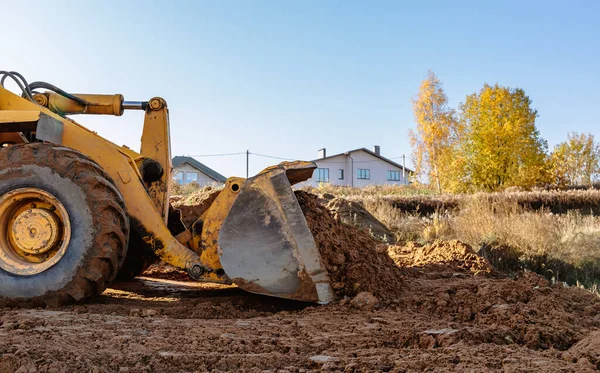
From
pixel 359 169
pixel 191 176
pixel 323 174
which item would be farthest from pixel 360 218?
pixel 359 169

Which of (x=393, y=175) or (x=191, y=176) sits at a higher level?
(x=393, y=175)

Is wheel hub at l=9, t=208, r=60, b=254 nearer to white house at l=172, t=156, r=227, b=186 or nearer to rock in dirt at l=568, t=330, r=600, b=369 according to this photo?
rock in dirt at l=568, t=330, r=600, b=369

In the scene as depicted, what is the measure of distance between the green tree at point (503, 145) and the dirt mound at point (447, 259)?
74.0 ft

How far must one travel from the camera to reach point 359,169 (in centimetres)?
5550

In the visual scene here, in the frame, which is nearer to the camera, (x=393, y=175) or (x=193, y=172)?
(x=193, y=172)

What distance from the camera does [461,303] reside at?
4.32 metres

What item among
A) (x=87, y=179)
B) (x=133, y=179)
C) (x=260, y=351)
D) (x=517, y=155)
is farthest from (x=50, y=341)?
(x=517, y=155)

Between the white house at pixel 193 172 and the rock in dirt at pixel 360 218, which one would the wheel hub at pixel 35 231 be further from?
the white house at pixel 193 172

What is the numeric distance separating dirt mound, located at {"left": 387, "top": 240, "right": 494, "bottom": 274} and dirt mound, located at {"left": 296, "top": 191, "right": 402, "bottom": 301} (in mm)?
1596

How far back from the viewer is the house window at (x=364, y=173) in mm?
55487

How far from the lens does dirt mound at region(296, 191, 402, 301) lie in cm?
452

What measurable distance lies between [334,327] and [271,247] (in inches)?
38.7

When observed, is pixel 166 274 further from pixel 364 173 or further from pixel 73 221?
pixel 364 173

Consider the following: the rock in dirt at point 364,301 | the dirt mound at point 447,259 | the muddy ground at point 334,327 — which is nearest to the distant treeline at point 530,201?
the dirt mound at point 447,259
